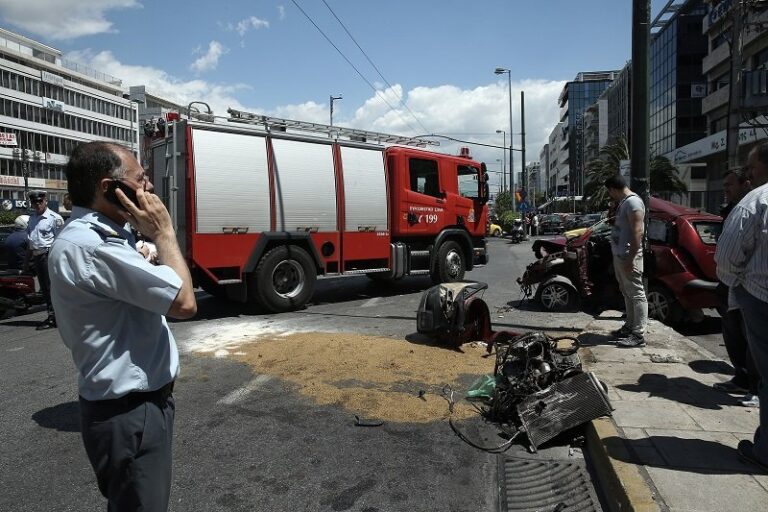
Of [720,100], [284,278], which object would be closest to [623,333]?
[284,278]

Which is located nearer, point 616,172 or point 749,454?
point 749,454

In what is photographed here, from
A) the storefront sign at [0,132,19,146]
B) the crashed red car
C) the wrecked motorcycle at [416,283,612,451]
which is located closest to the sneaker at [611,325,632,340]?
the crashed red car

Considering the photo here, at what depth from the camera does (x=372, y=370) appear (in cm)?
575

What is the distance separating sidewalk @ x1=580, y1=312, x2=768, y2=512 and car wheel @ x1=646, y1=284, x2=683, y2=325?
2.01 metres

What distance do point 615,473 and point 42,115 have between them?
255ft

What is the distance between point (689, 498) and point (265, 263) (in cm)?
704

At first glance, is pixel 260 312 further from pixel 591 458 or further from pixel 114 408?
pixel 114 408

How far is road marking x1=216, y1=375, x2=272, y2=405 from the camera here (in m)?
4.91

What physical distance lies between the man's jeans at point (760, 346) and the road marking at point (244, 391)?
3.81m

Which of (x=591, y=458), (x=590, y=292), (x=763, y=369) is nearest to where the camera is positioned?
(x=763, y=369)

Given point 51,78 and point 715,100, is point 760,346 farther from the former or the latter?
point 51,78

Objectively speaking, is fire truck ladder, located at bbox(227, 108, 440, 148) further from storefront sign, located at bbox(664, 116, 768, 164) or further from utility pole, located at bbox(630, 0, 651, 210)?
storefront sign, located at bbox(664, 116, 768, 164)

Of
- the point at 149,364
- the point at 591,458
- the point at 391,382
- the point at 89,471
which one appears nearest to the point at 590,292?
the point at 391,382

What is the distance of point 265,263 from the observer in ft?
29.4
